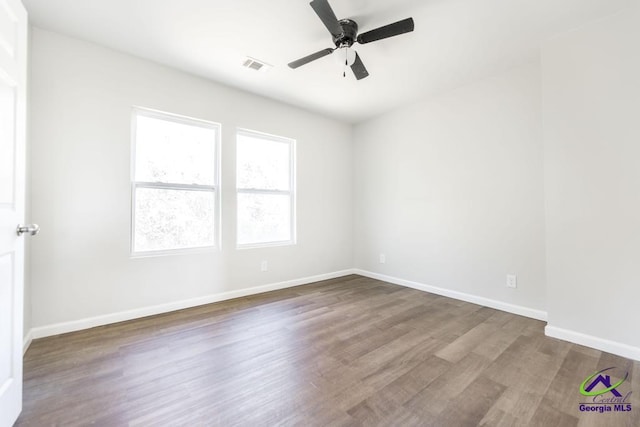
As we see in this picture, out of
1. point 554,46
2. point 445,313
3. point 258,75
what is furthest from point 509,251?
point 258,75

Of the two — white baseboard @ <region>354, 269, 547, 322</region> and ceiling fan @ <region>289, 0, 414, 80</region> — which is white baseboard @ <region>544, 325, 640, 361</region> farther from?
ceiling fan @ <region>289, 0, 414, 80</region>

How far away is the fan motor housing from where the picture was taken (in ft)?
6.74

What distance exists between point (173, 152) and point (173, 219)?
2.45ft

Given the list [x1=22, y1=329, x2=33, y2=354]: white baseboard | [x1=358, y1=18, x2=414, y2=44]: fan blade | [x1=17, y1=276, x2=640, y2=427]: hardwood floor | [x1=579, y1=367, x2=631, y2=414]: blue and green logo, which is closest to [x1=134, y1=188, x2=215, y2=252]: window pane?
[x1=17, y1=276, x2=640, y2=427]: hardwood floor

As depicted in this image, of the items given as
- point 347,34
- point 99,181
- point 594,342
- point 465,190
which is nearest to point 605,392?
point 594,342

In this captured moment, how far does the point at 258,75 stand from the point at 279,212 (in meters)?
1.79

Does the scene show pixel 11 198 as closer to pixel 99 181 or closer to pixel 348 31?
pixel 99 181

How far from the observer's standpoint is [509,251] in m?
→ 2.88

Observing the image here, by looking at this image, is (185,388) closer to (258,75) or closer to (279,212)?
(279,212)

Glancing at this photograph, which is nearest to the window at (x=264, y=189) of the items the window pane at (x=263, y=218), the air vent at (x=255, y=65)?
the window pane at (x=263, y=218)

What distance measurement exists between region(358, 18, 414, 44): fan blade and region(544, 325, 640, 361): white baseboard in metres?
2.74

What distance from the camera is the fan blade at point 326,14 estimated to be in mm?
1663

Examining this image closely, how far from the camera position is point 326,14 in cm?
175

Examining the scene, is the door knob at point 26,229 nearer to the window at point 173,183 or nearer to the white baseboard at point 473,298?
the window at point 173,183
